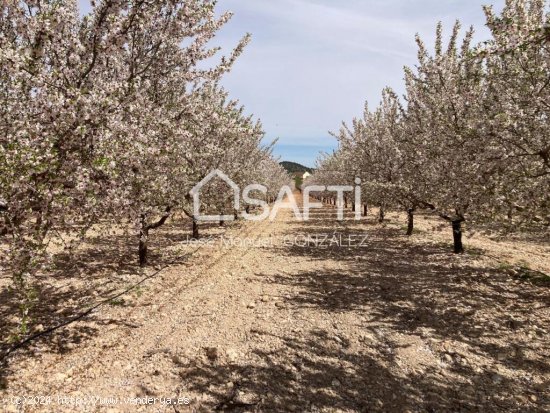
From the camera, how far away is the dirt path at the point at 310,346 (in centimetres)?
604

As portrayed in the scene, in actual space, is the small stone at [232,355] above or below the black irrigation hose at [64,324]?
below

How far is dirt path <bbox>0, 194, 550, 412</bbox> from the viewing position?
604cm

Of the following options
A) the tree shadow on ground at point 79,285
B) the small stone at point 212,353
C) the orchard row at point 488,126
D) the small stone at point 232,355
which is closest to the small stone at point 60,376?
the tree shadow on ground at point 79,285

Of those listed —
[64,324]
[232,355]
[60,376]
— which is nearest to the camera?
[60,376]

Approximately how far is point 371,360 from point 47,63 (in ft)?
27.0

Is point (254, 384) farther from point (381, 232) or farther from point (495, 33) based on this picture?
point (381, 232)

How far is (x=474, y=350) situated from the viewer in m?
7.52

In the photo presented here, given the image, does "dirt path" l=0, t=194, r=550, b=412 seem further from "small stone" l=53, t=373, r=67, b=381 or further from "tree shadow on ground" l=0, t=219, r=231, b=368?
"tree shadow on ground" l=0, t=219, r=231, b=368

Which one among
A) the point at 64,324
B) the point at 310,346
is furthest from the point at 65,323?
the point at 310,346

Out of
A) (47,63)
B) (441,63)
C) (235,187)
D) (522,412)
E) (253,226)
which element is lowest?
(522,412)

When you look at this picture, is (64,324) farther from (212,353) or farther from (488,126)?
(488,126)

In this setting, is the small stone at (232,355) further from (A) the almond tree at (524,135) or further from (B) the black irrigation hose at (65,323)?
(A) the almond tree at (524,135)

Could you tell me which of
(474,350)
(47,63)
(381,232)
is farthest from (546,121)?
(381,232)

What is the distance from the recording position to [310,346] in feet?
25.4
